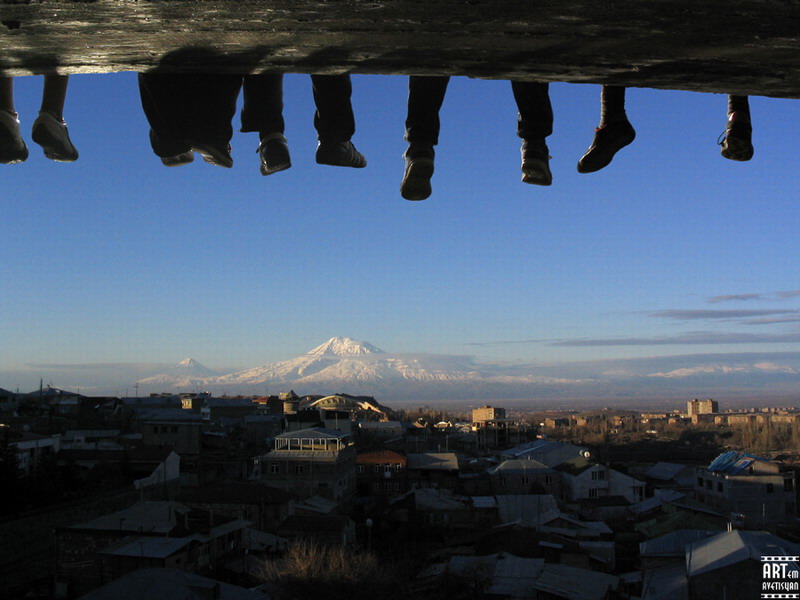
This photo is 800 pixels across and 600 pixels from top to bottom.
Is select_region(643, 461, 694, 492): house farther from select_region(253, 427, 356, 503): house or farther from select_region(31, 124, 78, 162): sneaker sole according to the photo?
select_region(31, 124, 78, 162): sneaker sole

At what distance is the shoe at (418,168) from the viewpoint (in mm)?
2812

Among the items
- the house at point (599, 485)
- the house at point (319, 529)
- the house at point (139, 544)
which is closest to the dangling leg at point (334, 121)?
the house at point (139, 544)

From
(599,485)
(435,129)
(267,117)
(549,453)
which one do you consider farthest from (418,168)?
(549,453)

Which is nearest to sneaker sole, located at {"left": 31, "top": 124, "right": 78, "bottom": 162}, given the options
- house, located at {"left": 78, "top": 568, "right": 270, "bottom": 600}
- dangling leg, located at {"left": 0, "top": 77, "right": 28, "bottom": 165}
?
dangling leg, located at {"left": 0, "top": 77, "right": 28, "bottom": 165}

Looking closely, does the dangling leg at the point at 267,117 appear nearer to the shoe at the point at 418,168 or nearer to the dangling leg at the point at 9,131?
the shoe at the point at 418,168

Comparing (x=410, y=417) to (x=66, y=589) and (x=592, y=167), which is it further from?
(x=592, y=167)

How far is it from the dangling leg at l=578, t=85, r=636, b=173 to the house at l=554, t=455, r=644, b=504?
100.0 ft

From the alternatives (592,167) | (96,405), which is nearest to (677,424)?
(96,405)

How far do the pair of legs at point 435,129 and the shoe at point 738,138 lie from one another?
0.67m

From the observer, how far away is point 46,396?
52969 mm

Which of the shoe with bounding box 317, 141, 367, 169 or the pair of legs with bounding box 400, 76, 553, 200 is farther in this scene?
the shoe with bounding box 317, 141, 367, 169

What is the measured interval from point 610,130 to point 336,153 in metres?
1.14

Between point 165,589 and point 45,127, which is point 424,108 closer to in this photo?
point 45,127

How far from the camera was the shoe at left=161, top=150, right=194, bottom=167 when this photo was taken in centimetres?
278
